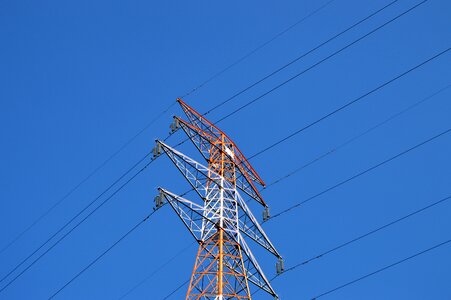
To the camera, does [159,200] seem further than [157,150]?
No

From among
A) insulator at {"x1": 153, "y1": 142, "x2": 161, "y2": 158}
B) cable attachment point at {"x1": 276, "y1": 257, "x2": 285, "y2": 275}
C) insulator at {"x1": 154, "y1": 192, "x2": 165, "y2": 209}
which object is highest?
insulator at {"x1": 153, "y1": 142, "x2": 161, "y2": 158}

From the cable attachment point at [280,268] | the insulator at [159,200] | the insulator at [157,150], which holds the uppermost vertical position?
the insulator at [157,150]

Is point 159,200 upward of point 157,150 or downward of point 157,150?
downward

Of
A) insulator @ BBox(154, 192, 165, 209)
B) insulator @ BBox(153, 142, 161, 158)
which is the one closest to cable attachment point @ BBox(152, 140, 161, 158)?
insulator @ BBox(153, 142, 161, 158)

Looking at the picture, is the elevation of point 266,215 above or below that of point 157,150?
below

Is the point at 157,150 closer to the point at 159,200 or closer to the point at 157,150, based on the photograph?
the point at 157,150

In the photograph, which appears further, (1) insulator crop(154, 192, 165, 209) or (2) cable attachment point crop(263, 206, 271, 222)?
(2) cable attachment point crop(263, 206, 271, 222)

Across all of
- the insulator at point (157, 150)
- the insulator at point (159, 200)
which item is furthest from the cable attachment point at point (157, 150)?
the insulator at point (159, 200)

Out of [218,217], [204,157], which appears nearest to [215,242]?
[218,217]

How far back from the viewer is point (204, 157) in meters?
27.0

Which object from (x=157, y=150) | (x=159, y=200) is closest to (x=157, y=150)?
(x=157, y=150)

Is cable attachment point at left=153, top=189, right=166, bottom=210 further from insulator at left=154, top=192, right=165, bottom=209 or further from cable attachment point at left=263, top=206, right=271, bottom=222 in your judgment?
cable attachment point at left=263, top=206, right=271, bottom=222

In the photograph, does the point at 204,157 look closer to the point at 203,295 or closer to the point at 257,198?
the point at 257,198

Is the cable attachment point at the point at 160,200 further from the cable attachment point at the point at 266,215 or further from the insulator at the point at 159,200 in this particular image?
the cable attachment point at the point at 266,215
